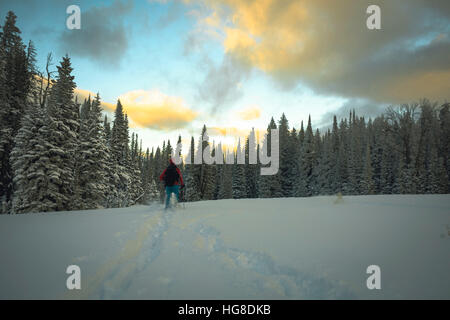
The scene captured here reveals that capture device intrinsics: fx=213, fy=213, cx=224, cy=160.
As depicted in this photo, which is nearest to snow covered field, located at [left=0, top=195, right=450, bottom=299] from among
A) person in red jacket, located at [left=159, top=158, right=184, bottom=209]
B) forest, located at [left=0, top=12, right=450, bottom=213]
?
person in red jacket, located at [left=159, top=158, right=184, bottom=209]

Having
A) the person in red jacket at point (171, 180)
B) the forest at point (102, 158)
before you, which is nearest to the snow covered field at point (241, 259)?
the person in red jacket at point (171, 180)

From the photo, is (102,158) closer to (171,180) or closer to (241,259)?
(171,180)

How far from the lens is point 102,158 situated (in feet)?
82.1

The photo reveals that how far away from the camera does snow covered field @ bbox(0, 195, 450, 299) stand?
114 inches

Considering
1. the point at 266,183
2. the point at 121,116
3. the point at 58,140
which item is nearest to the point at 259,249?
the point at 58,140

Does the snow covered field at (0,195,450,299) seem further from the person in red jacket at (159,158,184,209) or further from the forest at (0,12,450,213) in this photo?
the forest at (0,12,450,213)

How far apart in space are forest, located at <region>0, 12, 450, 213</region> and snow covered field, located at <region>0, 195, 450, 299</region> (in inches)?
590

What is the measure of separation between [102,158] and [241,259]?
2574 cm

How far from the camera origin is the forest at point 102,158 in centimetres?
1808

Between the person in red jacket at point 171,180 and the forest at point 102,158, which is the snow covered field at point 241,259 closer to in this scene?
the person in red jacket at point 171,180

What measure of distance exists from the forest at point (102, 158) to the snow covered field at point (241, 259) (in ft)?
49.2

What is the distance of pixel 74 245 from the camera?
484cm

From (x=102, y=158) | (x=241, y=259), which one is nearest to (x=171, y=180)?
(x=241, y=259)
